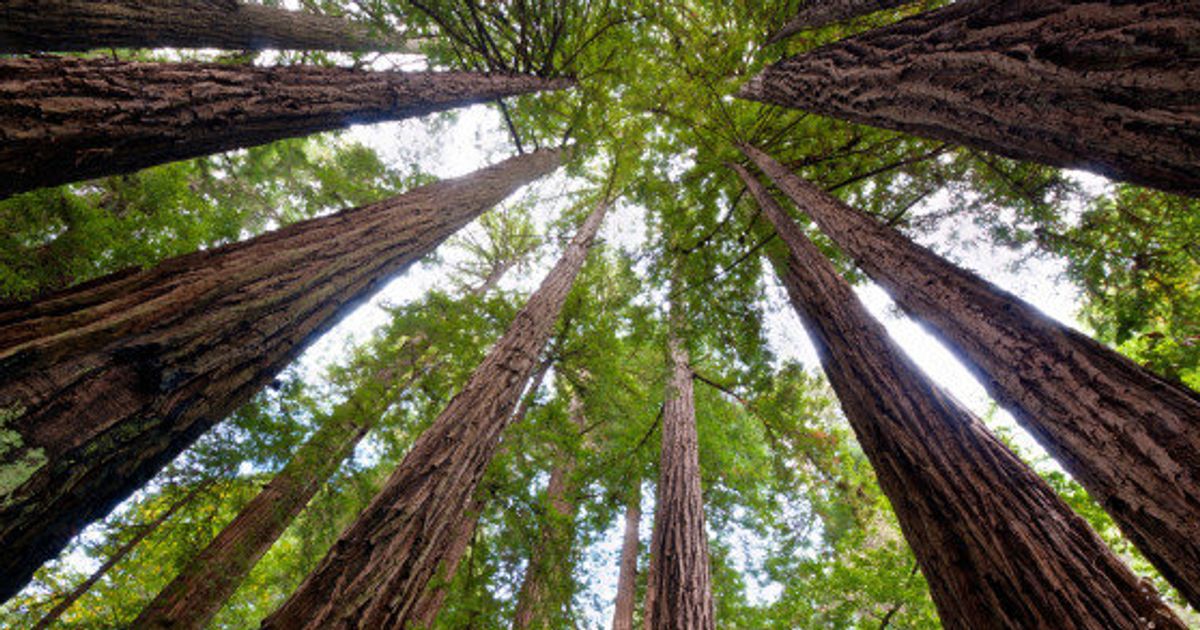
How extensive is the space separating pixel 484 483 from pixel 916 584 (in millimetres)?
4557

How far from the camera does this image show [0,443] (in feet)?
3.55

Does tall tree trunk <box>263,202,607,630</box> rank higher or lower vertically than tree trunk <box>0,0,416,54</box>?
lower

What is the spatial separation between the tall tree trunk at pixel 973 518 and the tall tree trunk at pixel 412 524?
2.57m

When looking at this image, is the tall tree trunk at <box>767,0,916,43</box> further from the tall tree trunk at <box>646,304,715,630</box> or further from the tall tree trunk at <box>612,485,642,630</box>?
the tall tree trunk at <box>612,485,642,630</box>

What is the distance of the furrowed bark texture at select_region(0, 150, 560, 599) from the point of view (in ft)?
3.80

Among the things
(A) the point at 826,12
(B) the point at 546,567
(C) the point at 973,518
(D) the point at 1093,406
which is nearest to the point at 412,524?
(B) the point at 546,567

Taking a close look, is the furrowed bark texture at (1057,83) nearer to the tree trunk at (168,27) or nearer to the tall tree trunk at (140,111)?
the tall tree trunk at (140,111)

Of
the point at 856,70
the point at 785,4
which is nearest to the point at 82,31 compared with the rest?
the point at 856,70

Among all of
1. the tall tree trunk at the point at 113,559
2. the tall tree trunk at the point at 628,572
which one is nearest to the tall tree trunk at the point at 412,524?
the tall tree trunk at the point at 113,559

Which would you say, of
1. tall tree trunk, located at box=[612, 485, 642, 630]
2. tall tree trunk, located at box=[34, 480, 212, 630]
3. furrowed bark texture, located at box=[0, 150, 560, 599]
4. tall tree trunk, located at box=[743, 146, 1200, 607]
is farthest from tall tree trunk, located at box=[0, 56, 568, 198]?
tall tree trunk, located at box=[612, 485, 642, 630]

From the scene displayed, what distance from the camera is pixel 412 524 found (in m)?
2.40

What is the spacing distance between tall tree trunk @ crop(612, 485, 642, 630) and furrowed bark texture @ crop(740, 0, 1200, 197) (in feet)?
17.9

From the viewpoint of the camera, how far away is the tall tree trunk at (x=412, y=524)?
196 cm

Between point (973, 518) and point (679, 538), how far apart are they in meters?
2.63
